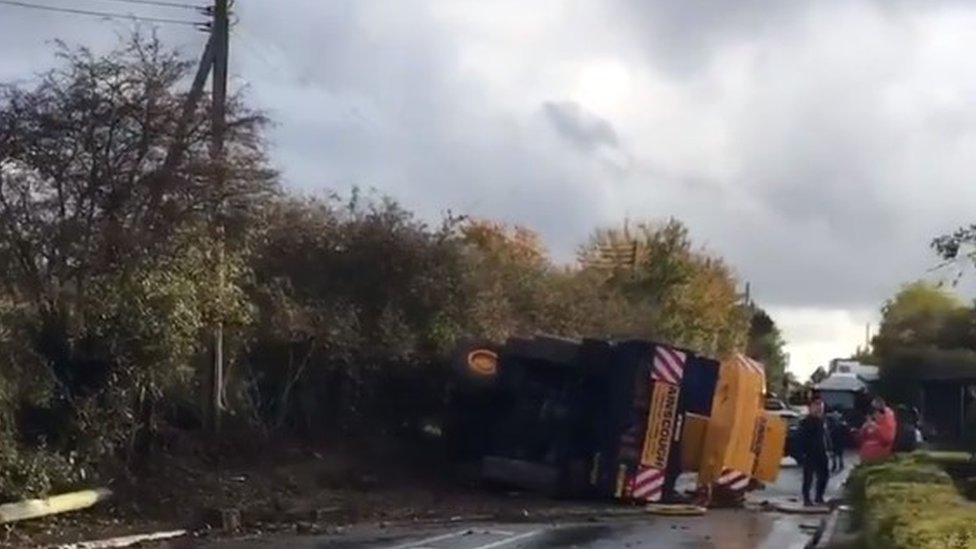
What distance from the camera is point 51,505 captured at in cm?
2117

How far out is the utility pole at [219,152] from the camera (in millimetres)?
24250

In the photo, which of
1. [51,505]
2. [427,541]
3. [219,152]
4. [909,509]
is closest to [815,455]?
[427,541]

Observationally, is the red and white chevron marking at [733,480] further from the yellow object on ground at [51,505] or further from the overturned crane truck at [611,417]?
the yellow object on ground at [51,505]

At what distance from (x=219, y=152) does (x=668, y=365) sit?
720cm

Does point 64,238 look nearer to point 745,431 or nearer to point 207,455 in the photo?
point 207,455

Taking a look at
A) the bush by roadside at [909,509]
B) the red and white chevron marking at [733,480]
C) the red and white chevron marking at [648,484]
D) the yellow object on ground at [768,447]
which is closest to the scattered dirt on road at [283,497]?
the red and white chevron marking at [648,484]

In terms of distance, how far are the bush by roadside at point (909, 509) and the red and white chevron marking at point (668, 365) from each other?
4488mm

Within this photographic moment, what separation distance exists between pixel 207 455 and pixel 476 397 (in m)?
4.47

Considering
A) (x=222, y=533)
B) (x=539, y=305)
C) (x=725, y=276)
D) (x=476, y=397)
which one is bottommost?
(x=222, y=533)

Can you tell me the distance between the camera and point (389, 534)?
75.3 feet

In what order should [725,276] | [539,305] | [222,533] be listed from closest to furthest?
[222,533] → [539,305] → [725,276]

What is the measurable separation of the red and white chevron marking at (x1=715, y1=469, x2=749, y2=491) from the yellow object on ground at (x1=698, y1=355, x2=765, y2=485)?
40 mm

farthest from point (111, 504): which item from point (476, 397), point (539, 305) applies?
point (539, 305)

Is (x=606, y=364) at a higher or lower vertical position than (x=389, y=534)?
higher
